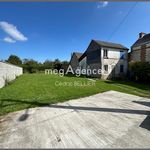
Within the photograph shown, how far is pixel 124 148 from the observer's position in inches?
105

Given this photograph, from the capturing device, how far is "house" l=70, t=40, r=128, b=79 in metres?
19.2

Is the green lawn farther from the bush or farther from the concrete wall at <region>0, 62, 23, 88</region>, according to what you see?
the bush

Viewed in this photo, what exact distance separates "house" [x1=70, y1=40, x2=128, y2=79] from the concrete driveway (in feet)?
47.8

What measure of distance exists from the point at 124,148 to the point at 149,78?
50.2 ft

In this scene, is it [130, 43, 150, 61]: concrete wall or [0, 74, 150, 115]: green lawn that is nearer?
[0, 74, 150, 115]: green lawn

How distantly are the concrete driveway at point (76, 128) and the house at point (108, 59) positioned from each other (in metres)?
14.6

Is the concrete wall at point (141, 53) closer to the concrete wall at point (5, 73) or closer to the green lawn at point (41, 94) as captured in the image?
the green lawn at point (41, 94)

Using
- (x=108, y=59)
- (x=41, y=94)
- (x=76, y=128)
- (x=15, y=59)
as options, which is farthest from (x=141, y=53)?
(x=15, y=59)

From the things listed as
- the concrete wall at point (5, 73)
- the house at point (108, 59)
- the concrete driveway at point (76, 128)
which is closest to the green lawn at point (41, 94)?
the concrete wall at point (5, 73)

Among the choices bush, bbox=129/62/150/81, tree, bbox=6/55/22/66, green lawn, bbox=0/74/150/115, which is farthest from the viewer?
tree, bbox=6/55/22/66

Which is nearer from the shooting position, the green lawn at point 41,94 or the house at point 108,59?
the green lawn at point 41,94

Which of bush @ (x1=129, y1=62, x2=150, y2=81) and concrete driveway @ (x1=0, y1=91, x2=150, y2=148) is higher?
bush @ (x1=129, y1=62, x2=150, y2=81)

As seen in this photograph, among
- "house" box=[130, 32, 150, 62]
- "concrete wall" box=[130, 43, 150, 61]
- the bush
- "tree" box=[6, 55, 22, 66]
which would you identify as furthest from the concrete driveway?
"tree" box=[6, 55, 22, 66]

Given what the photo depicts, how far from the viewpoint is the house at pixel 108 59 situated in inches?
758
